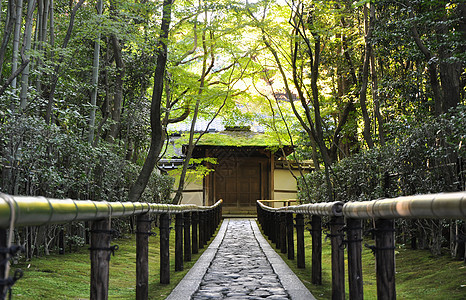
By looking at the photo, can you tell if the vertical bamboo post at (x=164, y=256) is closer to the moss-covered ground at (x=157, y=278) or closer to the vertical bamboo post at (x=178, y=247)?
the moss-covered ground at (x=157, y=278)

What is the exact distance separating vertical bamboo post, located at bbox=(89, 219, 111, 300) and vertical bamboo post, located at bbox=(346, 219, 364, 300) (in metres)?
1.86

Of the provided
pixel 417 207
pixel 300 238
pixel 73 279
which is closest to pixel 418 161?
pixel 300 238

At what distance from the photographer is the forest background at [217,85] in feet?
24.8

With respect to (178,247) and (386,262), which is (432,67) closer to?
(178,247)

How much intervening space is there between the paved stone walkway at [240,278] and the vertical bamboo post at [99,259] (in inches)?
90.1

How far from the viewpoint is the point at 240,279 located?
6.91 metres

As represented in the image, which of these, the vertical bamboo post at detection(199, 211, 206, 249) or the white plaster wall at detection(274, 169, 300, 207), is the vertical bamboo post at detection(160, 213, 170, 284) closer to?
the vertical bamboo post at detection(199, 211, 206, 249)

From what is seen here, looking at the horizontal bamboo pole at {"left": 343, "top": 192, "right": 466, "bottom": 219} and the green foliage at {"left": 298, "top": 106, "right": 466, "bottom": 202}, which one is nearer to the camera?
the horizontal bamboo pole at {"left": 343, "top": 192, "right": 466, "bottom": 219}

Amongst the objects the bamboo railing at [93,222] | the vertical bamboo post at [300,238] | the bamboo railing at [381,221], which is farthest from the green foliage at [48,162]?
the bamboo railing at [381,221]

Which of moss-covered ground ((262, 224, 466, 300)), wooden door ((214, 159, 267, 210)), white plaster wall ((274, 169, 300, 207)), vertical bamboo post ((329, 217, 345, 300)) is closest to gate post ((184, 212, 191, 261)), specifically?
moss-covered ground ((262, 224, 466, 300))

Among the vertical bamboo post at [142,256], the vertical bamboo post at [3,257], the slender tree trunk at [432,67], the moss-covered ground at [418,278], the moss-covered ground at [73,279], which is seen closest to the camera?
the vertical bamboo post at [3,257]

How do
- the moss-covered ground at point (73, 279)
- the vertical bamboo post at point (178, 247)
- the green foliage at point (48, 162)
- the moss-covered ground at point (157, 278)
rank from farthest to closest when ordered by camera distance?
the vertical bamboo post at point (178, 247), the green foliage at point (48, 162), the moss-covered ground at point (157, 278), the moss-covered ground at point (73, 279)

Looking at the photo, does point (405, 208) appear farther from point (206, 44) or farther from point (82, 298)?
point (206, 44)

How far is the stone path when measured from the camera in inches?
223
